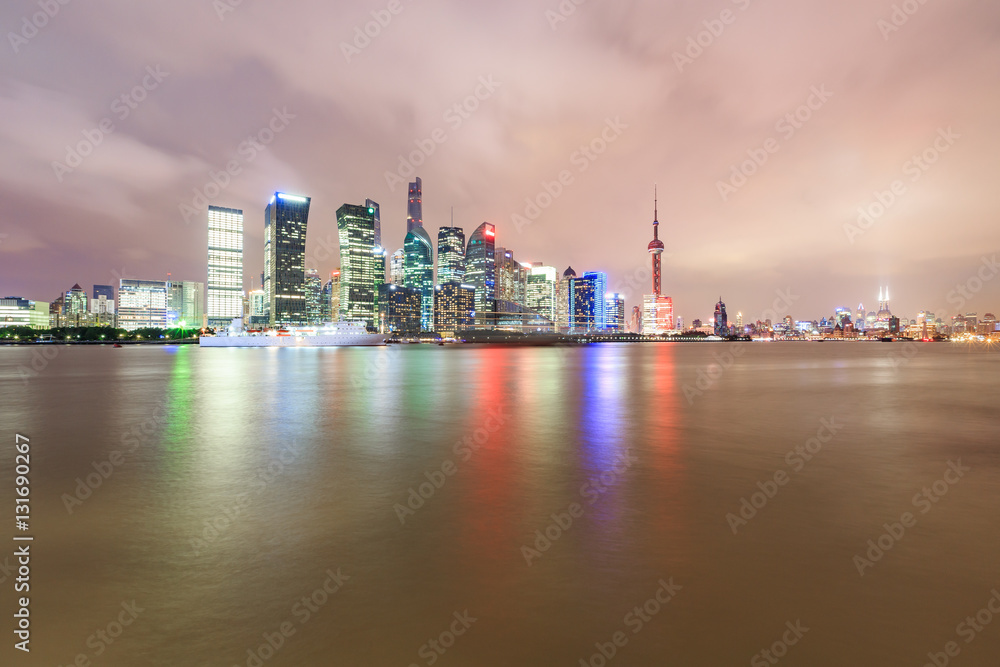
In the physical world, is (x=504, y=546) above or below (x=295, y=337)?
below

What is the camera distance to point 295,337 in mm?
168375

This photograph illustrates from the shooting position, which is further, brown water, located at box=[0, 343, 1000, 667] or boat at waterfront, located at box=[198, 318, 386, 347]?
boat at waterfront, located at box=[198, 318, 386, 347]

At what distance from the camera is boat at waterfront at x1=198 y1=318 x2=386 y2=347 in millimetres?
164875

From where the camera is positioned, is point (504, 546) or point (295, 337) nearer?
point (504, 546)

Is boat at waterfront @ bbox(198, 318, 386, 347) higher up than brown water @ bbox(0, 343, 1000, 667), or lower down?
higher up

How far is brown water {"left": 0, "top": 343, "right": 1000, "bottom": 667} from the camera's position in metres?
5.55

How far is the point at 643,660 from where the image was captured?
17.1ft

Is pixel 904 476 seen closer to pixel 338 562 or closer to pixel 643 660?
pixel 643 660

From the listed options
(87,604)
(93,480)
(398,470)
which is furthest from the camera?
(398,470)

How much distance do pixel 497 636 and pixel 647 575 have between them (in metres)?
2.73

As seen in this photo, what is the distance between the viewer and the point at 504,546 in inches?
321

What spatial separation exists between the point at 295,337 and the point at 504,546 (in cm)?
17669

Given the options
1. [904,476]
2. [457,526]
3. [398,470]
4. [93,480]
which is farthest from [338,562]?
[904,476]

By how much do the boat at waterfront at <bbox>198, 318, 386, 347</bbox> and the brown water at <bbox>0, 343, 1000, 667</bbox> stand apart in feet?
521
